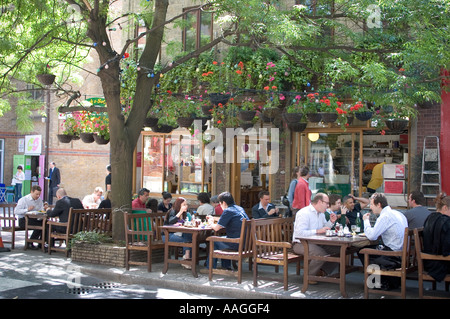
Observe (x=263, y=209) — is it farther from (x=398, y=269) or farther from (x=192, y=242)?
(x=398, y=269)

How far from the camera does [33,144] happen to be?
2870 cm

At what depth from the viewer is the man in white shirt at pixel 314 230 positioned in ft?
29.1

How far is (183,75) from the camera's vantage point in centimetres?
1689

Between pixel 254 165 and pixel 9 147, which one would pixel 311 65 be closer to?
pixel 254 165

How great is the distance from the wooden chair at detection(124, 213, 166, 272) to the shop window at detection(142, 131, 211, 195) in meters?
7.13

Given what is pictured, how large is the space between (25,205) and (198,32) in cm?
783

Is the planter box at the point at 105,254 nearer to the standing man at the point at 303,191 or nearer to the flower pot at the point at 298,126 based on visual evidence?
the standing man at the point at 303,191

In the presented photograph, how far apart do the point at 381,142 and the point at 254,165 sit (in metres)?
4.22

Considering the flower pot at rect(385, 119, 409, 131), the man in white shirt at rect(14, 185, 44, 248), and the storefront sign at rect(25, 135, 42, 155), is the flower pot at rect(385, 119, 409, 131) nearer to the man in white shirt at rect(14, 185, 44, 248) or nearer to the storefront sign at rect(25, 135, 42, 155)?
the man in white shirt at rect(14, 185, 44, 248)

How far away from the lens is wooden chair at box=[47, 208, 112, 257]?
39.2 feet

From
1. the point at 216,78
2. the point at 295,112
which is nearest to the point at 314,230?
the point at 295,112

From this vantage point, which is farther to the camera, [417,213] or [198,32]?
[198,32]

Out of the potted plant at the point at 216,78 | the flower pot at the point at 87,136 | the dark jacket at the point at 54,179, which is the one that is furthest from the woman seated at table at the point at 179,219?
the dark jacket at the point at 54,179
